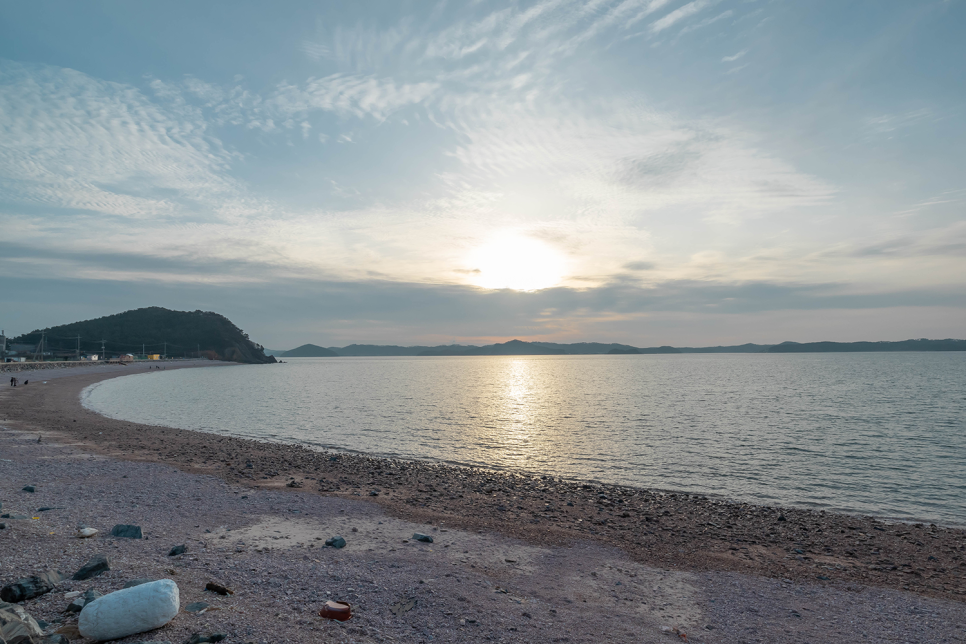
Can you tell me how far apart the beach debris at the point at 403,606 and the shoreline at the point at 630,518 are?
17.5 feet

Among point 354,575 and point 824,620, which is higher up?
point 354,575

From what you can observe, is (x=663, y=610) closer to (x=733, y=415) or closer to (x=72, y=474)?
(x=72, y=474)

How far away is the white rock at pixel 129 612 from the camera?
629cm

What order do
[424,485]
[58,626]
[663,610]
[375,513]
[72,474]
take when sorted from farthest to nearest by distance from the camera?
[424,485], [72,474], [375,513], [663,610], [58,626]

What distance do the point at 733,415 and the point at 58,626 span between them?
51281 mm

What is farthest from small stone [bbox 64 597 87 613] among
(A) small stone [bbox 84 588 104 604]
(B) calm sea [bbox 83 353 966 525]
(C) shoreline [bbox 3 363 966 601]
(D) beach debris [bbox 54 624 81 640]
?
(B) calm sea [bbox 83 353 966 525]

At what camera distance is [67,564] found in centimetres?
877

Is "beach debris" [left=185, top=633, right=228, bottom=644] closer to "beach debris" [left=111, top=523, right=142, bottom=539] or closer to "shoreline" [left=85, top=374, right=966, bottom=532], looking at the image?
"beach debris" [left=111, top=523, right=142, bottom=539]

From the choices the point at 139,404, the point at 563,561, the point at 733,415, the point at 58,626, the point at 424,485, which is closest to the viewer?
the point at 58,626

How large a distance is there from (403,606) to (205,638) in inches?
120

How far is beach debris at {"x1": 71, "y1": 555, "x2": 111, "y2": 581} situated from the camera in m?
8.09

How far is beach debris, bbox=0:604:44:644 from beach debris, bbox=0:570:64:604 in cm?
78

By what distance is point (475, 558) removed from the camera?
1148 centimetres

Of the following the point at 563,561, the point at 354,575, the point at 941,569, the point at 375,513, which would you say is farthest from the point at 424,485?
the point at 941,569
